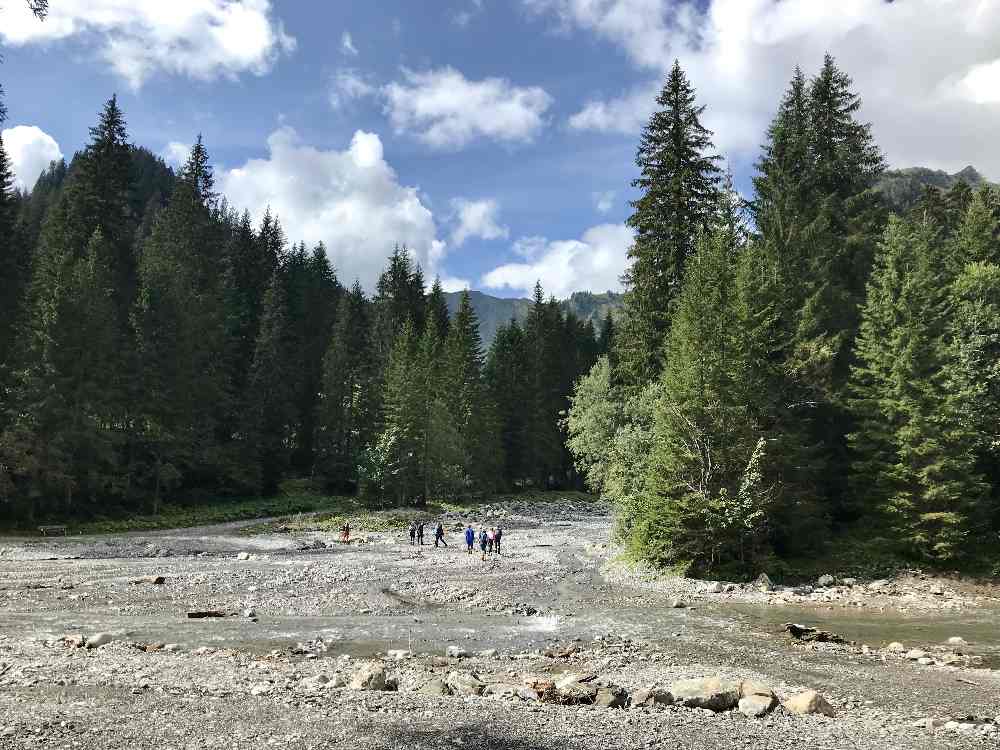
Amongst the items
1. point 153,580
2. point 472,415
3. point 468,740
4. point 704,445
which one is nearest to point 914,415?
point 704,445

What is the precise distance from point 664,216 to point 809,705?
86.6 feet

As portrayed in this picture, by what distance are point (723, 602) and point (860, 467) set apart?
39.8 ft

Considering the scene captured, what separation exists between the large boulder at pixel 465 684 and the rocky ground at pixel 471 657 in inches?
3.0

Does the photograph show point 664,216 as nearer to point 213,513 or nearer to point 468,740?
point 468,740

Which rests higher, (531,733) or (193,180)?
(193,180)

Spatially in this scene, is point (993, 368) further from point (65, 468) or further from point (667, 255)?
point (65, 468)

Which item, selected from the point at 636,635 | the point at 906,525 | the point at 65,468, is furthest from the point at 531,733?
the point at 65,468

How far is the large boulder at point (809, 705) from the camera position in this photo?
1225cm

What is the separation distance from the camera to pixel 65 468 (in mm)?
43531

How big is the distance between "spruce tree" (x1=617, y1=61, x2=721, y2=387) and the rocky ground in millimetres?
11750

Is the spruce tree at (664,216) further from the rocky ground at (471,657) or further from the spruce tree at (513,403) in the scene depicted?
the spruce tree at (513,403)

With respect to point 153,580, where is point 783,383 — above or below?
above

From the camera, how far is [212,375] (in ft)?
202

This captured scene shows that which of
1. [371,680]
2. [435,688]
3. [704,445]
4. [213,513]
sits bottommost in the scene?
[213,513]
